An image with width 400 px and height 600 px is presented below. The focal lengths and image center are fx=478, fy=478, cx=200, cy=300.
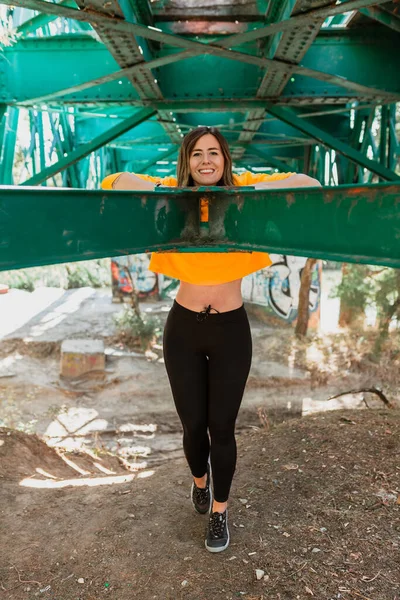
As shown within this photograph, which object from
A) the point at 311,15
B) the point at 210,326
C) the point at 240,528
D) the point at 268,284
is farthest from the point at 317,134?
the point at 268,284

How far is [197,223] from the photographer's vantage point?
91.8 inches

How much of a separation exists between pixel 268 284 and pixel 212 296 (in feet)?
48.8

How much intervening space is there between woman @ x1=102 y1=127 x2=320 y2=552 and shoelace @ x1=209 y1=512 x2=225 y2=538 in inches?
2.5

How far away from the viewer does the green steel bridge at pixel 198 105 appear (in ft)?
6.03

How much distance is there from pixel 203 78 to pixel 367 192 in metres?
4.59

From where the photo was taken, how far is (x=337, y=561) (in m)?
2.94

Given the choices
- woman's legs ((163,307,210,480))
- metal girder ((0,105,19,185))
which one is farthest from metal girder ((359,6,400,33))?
metal girder ((0,105,19,185))

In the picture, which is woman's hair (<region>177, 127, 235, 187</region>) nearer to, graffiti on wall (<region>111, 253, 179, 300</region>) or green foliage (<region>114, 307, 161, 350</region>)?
green foliage (<region>114, 307, 161, 350</region>)

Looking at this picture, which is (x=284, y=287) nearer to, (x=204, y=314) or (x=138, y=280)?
(x=138, y=280)

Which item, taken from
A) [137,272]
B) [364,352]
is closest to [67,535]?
[364,352]

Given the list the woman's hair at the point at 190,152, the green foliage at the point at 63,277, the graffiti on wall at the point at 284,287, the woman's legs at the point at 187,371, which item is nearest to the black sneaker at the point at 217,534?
the woman's legs at the point at 187,371

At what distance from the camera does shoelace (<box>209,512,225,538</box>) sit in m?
3.09

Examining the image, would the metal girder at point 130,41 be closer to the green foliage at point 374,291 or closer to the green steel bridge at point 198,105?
the green steel bridge at point 198,105

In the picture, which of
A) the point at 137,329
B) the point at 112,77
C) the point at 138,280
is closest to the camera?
the point at 112,77
